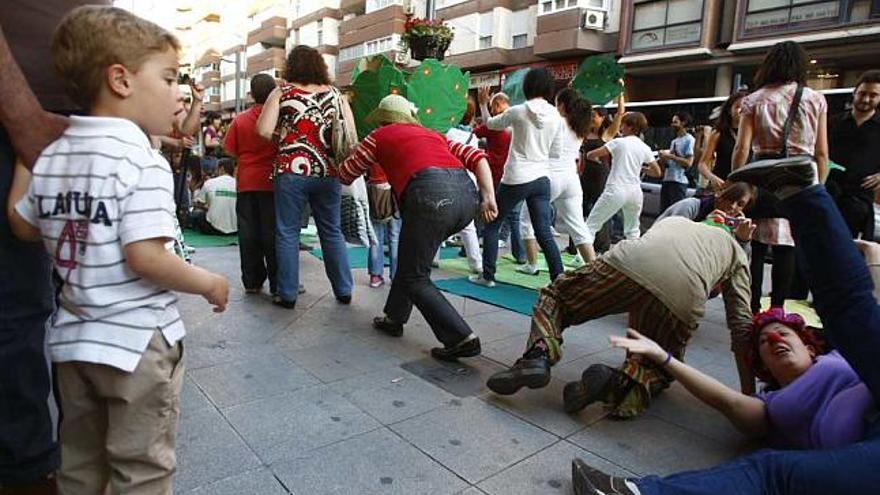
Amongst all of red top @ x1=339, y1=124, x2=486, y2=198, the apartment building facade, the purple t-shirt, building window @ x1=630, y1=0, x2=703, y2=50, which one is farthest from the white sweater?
building window @ x1=630, y1=0, x2=703, y2=50

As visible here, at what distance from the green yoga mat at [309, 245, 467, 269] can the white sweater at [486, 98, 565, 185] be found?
2002 mm

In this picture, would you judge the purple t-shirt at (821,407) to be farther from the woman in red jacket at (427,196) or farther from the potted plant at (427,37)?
the potted plant at (427,37)

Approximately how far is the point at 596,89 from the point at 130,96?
5.94 m

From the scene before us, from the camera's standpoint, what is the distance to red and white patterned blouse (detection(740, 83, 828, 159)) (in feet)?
11.8

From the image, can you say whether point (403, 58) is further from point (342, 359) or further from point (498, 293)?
point (342, 359)

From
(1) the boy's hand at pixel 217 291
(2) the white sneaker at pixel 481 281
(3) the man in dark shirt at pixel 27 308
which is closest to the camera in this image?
(1) the boy's hand at pixel 217 291

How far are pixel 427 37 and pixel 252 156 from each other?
223 centimetres

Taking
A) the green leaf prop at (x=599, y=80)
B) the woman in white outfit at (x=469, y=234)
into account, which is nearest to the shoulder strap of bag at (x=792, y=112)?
the woman in white outfit at (x=469, y=234)

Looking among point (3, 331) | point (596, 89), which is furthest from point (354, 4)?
point (3, 331)

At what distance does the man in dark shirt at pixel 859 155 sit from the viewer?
13.6ft

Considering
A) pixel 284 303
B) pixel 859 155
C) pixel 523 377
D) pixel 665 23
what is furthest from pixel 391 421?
pixel 665 23

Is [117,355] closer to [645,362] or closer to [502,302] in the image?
[645,362]

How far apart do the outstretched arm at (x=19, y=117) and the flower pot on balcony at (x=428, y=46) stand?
4576 millimetres

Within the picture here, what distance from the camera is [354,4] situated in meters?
37.1
